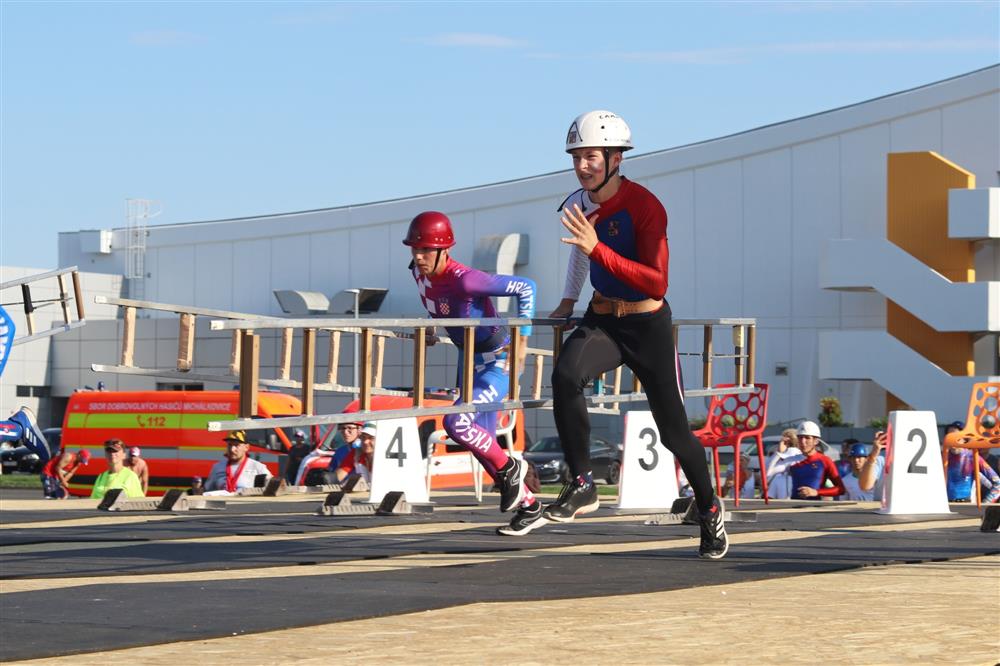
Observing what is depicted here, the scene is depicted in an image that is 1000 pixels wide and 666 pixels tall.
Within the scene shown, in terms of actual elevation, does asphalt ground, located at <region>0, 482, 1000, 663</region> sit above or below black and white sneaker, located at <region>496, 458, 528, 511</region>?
below

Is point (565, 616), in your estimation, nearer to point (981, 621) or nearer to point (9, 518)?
point (981, 621)

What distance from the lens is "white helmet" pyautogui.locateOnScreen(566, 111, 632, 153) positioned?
9188mm

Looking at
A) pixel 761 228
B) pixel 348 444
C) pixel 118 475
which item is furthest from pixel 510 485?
pixel 761 228

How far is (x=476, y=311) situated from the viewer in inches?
422

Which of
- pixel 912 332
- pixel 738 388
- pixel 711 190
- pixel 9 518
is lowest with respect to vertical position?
pixel 9 518

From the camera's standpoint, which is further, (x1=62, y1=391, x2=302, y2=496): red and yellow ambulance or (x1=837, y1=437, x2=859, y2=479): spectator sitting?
(x1=62, y1=391, x2=302, y2=496): red and yellow ambulance

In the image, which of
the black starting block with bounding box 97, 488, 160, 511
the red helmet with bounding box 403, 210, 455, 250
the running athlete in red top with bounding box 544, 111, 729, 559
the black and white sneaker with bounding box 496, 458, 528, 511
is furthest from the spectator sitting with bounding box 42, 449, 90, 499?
the running athlete in red top with bounding box 544, 111, 729, 559

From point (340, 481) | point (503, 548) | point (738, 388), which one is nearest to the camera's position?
point (503, 548)

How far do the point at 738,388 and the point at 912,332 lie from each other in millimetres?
40895

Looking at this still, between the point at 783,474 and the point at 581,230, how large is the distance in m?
10.3

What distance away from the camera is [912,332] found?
5112 cm

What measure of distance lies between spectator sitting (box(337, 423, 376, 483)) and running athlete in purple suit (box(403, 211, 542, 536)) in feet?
28.1

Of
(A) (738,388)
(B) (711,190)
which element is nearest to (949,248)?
(B) (711,190)

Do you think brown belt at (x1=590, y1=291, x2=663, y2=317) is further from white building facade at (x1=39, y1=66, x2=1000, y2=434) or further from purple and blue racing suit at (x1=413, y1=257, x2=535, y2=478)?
white building facade at (x1=39, y1=66, x2=1000, y2=434)
